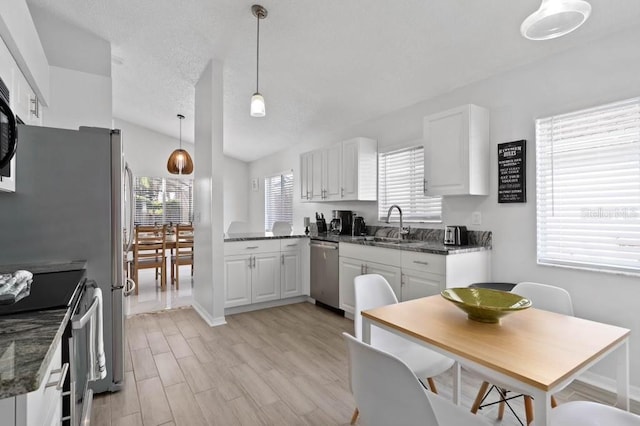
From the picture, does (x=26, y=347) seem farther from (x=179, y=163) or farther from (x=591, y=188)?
(x=179, y=163)

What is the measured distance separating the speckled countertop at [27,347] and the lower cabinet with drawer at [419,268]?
2.42 m

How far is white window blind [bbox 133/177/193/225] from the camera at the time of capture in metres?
7.09

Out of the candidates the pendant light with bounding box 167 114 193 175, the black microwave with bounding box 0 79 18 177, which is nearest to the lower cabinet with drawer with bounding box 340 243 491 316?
the black microwave with bounding box 0 79 18 177

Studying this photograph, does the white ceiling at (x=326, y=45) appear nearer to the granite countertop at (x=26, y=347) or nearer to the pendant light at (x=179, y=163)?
the pendant light at (x=179, y=163)

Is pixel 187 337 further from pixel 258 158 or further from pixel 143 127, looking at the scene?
pixel 143 127

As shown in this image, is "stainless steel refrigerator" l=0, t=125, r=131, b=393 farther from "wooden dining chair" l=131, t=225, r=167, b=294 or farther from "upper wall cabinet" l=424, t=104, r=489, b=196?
"wooden dining chair" l=131, t=225, r=167, b=294

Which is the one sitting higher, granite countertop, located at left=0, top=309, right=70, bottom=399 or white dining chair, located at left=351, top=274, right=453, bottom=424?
granite countertop, located at left=0, top=309, right=70, bottom=399

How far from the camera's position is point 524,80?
8.82ft

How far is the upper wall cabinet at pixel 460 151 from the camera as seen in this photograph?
2816 mm

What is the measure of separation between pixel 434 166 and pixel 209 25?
2472 mm

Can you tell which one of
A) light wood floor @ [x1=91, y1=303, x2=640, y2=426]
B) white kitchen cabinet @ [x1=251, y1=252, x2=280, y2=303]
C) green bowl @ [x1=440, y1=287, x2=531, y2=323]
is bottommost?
light wood floor @ [x1=91, y1=303, x2=640, y2=426]

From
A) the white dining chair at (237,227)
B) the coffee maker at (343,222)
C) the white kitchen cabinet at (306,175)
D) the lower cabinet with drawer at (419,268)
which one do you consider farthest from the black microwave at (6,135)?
the white dining chair at (237,227)

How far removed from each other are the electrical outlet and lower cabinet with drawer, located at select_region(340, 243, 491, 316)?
0.95 ft

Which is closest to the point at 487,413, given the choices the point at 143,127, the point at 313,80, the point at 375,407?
the point at 375,407
